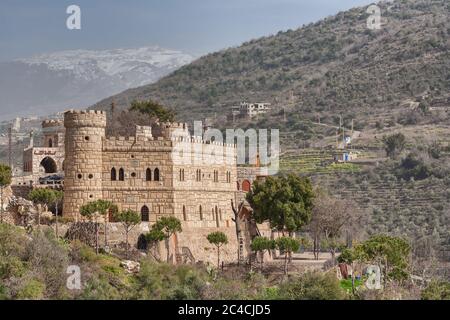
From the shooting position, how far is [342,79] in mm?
161375

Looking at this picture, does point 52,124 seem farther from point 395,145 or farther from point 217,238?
point 395,145

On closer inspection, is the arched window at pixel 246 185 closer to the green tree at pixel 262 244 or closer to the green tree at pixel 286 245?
the green tree at pixel 262 244

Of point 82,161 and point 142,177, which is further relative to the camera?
point 142,177

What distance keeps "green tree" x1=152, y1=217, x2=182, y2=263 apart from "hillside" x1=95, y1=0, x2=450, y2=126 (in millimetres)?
79173

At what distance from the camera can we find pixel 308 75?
587ft

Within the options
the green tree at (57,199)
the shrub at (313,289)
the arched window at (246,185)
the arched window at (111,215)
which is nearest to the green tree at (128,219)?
the arched window at (111,215)

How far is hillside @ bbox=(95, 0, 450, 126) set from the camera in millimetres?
148750

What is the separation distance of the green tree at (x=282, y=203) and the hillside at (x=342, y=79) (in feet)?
238

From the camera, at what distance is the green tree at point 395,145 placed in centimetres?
11700

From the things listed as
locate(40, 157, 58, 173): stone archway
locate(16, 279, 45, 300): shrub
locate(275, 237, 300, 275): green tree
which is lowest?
locate(16, 279, 45, 300): shrub

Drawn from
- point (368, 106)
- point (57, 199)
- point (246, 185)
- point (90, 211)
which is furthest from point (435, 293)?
point (368, 106)

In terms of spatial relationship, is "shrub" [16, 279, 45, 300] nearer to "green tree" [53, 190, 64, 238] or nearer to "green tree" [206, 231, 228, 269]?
"green tree" [53, 190, 64, 238]

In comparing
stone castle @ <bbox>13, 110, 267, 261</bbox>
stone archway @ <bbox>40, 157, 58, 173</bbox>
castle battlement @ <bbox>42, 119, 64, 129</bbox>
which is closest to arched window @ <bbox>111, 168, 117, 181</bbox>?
stone castle @ <bbox>13, 110, 267, 261</bbox>

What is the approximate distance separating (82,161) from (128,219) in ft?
14.2
